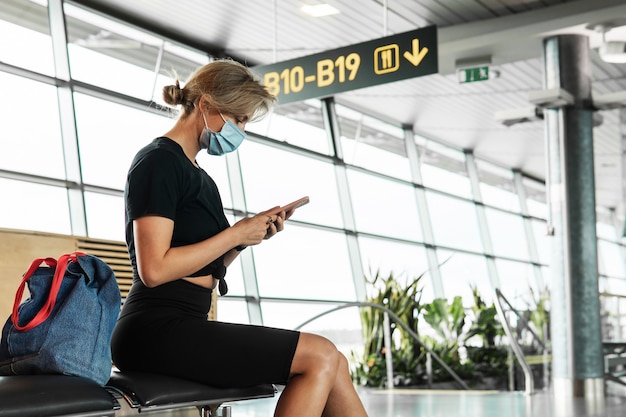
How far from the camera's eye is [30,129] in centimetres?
738

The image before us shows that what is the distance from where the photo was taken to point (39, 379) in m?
1.71

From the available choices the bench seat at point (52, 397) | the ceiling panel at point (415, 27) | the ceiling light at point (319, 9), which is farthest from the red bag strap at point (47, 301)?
the ceiling light at point (319, 9)

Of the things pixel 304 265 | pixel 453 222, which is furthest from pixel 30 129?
pixel 453 222

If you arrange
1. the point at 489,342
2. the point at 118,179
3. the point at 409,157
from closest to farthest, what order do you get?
1. the point at 118,179
2. the point at 489,342
3. the point at 409,157

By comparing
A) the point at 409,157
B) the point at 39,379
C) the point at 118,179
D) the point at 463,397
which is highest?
the point at 409,157

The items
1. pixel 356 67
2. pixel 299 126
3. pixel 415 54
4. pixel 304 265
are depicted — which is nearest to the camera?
pixel 415 54

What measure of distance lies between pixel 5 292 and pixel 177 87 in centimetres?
344

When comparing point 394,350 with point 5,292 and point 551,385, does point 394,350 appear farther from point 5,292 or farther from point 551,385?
point 5,292

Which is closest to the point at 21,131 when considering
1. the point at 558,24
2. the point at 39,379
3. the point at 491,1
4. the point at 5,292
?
the point at 5,292

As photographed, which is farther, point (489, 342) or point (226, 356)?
point (489, 342)

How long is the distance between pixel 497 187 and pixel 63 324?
14.3 meters

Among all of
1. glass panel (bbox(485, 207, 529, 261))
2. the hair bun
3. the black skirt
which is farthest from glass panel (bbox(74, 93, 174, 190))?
glass panel (bbox(485, 207, 529, 261))

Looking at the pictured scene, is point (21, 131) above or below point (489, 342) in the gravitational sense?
above

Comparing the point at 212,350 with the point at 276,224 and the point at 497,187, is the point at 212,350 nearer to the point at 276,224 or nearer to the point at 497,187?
the point at 276,224
